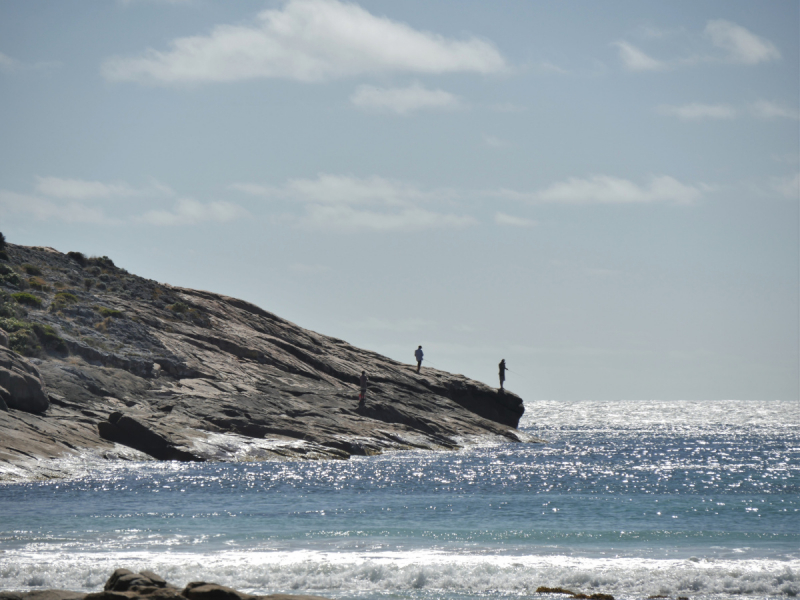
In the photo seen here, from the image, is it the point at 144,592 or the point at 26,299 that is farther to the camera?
the point at 26,299

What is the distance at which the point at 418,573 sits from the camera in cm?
1727

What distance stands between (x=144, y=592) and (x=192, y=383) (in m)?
31.7

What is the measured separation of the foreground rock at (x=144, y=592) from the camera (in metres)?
12.1

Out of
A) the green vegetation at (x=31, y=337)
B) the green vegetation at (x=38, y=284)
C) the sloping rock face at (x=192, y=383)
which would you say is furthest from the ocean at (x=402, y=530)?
the green vegetation at (x=38, y=284)

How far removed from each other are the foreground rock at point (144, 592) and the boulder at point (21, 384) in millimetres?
21201

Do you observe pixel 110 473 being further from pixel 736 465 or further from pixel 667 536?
pixel 736 465

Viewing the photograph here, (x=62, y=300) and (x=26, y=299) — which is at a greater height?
(x=62, y=300)

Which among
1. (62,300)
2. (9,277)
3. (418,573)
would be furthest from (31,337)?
(418,573)

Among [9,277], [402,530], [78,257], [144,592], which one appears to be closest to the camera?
[144,592]

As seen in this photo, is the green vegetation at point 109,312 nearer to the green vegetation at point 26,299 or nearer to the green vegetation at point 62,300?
the green vegetation at point 62,300

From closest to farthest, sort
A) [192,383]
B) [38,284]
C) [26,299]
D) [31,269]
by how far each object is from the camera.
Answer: [192,383] → [26,299] → [38,284] → [31,269]

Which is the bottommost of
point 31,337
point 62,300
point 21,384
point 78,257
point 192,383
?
point 21,384

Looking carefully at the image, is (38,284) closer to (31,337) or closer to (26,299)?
(26,299)

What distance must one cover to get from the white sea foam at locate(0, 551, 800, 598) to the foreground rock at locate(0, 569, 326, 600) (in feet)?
10.8
